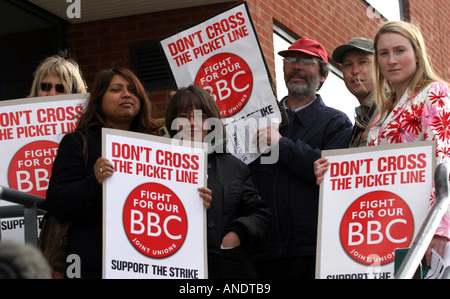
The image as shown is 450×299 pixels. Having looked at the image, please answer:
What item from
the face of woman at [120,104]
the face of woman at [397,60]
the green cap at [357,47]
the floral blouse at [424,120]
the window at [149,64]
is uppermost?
the window at [149,64]

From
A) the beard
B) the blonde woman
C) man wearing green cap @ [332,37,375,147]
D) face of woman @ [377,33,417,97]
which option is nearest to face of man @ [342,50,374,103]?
man wearing green cap @ [332,37,375,147]

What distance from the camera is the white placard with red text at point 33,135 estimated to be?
5027mm

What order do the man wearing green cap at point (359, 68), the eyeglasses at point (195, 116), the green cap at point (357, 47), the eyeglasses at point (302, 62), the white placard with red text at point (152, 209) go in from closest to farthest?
the white placard with red text at point (152, 209) → the eyeglasses at point (195, 116) → the eyeglasses at point (302, 62) → the man wearing green cap at point (359, 68) → the green cap at point (357, 47)

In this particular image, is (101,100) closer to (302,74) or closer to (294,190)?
(294,190)

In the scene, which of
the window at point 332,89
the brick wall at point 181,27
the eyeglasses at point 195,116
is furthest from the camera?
the window at point 332,89

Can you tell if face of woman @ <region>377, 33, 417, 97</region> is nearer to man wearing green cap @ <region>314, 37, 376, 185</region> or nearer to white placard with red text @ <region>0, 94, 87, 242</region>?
man wearing green cap @ <region>314, 37, 376, 185</region>

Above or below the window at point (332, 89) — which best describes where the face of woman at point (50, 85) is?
below

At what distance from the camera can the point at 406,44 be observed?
4590 mm

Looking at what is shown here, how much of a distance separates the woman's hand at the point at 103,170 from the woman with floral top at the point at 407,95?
144cm

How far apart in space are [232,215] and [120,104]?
2.85 ft

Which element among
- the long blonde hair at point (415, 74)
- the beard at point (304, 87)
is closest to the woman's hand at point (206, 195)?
the long blonde hair at point (415, 74)

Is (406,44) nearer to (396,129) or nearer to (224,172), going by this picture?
(396,129)

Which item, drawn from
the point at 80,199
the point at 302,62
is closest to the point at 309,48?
the point at 302,62

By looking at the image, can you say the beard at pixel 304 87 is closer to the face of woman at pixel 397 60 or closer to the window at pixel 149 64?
the face of woman at pixel 397 60
